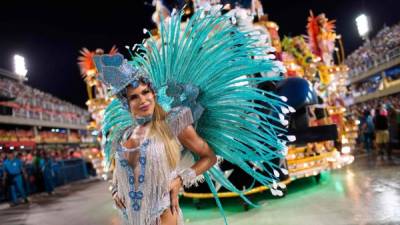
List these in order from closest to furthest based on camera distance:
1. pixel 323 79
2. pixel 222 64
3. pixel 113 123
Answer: pixel 222 64 → pixel 113 123 → pixel 323 79

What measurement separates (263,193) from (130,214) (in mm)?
5295

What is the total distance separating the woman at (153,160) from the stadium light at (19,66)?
42219mm

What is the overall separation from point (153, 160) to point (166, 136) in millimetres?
174

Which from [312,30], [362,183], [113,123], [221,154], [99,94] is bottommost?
[362,183]

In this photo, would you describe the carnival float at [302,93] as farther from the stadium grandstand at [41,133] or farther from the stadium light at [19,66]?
the stadium light at [19,66]

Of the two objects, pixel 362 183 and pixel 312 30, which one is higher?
pixel 312 30

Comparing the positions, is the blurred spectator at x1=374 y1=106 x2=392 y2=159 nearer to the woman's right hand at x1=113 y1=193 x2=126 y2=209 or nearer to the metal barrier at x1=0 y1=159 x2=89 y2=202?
the woman's right hand at x1=113 y1=193 x2=126 y2=209

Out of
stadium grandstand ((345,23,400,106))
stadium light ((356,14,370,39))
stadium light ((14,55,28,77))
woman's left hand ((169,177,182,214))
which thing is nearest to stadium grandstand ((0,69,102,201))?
stadium light ((14,55,28,77))

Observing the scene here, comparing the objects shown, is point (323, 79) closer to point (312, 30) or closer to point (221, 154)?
point (312, 30)

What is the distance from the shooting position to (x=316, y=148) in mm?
7730

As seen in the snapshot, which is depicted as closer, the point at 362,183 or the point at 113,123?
the point at 113,123

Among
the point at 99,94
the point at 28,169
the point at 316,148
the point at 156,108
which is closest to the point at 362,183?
the point at 316,148

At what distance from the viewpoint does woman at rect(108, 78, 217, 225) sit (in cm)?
210

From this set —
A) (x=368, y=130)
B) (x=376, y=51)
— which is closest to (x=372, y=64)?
(x=376, y=51)
